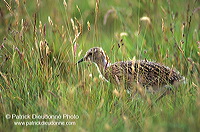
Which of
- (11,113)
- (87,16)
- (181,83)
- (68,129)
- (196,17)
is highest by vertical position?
(87,16)

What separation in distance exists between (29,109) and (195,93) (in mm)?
1626

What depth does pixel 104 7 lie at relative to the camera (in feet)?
22.3

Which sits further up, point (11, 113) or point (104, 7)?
point (104, 7)

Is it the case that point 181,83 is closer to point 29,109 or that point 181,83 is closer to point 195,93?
point 195,93

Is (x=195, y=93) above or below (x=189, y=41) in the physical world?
below

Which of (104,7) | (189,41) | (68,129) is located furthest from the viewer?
(104,7)

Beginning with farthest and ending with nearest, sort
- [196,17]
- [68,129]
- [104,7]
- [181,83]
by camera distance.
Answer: [104,7] < [196,17] < [181,83] < [68,129]

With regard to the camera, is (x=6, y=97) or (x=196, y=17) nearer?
(x=6, y=97)

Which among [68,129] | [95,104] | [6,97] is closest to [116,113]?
[95,104]

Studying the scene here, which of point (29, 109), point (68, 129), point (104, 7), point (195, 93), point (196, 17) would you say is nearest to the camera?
point (68, 129)

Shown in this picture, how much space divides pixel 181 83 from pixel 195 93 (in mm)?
327

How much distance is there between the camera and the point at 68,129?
9.86ft

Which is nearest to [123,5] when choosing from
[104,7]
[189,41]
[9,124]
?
[104,7]

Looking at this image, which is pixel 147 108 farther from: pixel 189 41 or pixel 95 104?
pixel 189 41
